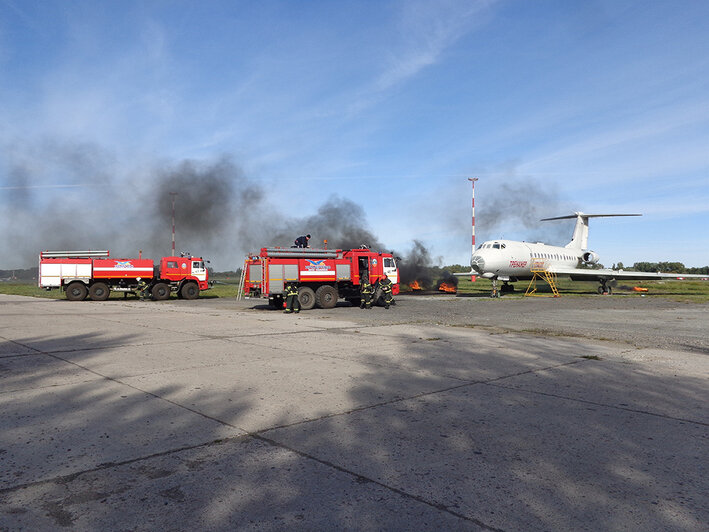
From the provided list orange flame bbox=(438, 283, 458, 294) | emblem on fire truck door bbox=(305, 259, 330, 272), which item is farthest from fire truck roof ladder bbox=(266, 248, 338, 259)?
orange flame bbox=(438, 283, 458, 294)

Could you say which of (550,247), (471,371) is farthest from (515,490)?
(550,247)

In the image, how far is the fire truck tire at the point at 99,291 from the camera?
25250 mm

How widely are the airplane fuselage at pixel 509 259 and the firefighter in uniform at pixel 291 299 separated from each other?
13.5 m

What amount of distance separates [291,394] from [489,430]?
89.9 inches

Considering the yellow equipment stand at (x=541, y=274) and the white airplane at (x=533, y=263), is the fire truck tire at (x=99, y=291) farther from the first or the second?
the yellow equipment stand at (x=541, y=274)

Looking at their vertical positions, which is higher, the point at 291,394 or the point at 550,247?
the point at 550,247

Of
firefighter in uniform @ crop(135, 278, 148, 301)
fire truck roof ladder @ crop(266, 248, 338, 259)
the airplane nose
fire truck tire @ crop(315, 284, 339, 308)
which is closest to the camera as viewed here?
fire truck roof ladder @ crop(266, 248, 338, 259)

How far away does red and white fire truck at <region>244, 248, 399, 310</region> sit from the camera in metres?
18.3

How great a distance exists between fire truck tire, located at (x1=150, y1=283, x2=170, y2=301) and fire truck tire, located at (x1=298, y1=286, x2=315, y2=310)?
10.8 meters

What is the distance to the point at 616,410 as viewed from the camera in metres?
4.98

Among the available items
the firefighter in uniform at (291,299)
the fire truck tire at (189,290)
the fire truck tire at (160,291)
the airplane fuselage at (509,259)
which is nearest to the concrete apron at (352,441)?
the firefighter in uniform at (291,299)

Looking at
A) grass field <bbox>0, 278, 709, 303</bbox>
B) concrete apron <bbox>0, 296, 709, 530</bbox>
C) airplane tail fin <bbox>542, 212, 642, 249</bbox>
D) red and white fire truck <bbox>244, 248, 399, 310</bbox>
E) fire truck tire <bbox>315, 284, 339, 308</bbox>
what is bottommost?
concrete apron <bbox>0, 296, 709, 530</bbox>

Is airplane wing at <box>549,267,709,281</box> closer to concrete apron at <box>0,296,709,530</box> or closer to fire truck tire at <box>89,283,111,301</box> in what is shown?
concrete apron at <box>0,296,709,530</box>

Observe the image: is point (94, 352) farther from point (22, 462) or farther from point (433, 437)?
point (433, 437)
